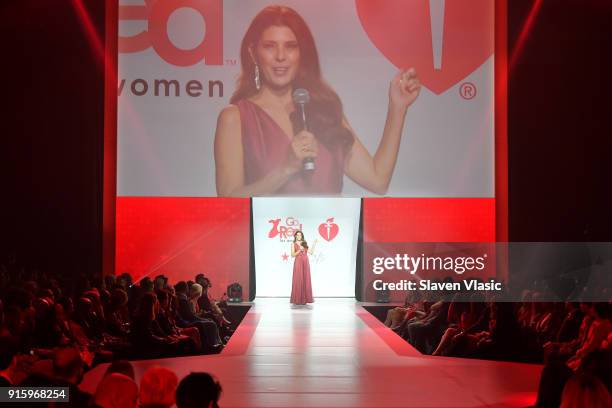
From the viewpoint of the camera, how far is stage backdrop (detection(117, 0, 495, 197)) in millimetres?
11000

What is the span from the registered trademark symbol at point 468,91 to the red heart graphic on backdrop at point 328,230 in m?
2.82

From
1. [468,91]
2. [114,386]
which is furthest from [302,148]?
[114,386]

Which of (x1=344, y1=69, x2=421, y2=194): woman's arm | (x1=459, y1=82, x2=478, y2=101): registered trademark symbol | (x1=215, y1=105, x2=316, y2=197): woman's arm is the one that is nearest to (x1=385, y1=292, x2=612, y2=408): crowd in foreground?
(x1=344, y1=69, x2=421, y2=194): woman's arm

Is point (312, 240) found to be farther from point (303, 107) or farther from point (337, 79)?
point (337, 79)

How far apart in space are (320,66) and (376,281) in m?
3.22

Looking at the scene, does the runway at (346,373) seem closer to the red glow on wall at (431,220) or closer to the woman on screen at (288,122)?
the woman on screen at (288,122)

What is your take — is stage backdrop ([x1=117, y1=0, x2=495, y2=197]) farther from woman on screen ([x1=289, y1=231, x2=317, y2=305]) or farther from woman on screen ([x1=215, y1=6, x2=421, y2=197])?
woman on screen ([x1=289, y1=231, x2=317, y2=305])

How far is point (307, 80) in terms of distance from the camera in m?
11.0

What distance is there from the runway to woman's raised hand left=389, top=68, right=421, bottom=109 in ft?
14.2

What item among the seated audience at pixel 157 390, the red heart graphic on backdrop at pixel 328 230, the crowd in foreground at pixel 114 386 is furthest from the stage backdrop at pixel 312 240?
the seated audience at pixel 157 390

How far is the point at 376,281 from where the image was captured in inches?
472

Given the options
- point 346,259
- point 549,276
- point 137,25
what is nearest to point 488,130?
point 549,276

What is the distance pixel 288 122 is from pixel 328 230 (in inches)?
89.5

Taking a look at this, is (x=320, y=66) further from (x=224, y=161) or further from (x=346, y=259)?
(x=346, y=259)
